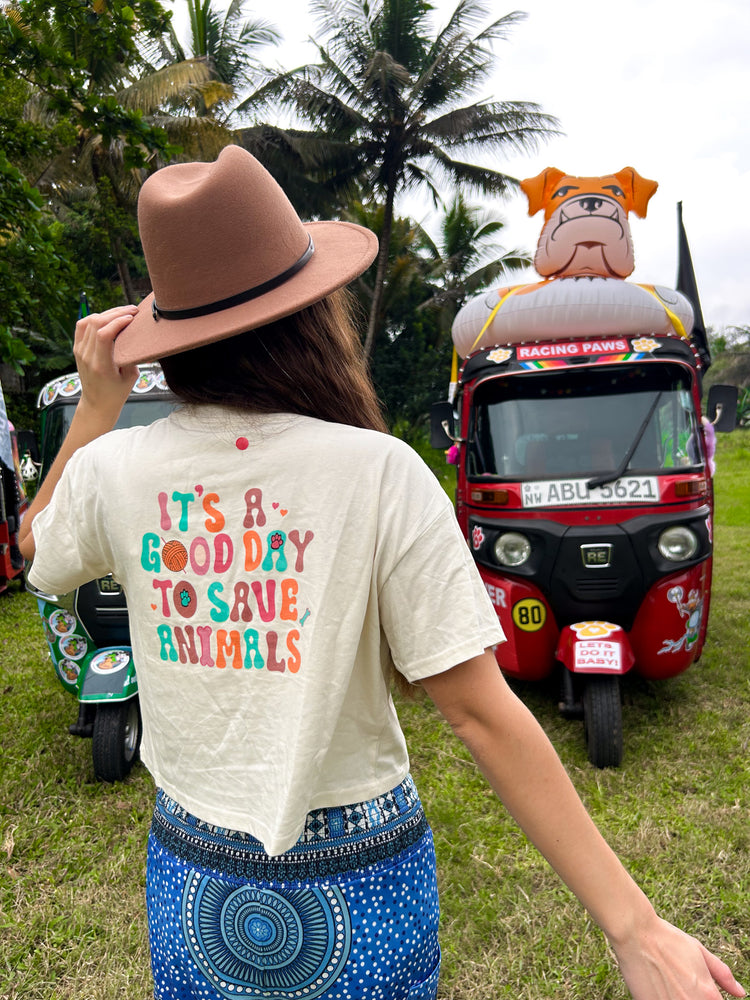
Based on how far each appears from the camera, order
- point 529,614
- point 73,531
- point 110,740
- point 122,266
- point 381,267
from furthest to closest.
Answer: point 381,267
point 122,266
point 529,614
point 110,740
point 73,531

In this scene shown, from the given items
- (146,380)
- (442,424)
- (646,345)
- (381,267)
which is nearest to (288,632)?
(146,380)

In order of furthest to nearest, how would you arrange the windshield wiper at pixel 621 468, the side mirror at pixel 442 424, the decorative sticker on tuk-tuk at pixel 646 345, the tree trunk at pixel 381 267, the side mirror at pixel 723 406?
the tree trunk at pixel 381 267 < the side mirror at pixel 442 424 < the side mirror at pixel 723 406 < the decorative sticker on tuk-tuk at pixel 646 345 < the windshield wiper at pixel 621 468

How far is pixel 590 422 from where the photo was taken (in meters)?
4.67

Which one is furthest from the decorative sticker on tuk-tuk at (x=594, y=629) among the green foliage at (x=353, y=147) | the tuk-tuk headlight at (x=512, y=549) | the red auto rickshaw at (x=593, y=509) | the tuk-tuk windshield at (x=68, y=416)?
the green foliage at (x=353, y=147)

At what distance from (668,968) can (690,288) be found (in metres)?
5.47

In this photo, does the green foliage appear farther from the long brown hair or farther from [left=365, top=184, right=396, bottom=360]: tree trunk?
the long brown hair

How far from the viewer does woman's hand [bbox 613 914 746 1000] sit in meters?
0.95

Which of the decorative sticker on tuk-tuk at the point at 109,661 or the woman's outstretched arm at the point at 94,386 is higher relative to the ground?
the woman's outstretched arm at the point at 94,386

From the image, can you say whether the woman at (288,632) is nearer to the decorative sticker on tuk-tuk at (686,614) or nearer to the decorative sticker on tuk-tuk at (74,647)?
the decorative sticker on tuk-tuk at (74,647)

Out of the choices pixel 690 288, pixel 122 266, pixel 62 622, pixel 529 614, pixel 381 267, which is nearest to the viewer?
pixel 62 622

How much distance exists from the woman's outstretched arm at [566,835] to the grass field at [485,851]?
1969 mm

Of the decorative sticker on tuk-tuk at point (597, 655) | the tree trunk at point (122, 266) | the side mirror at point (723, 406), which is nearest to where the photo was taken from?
the decorative sticker on tuk-tuk at point (597, 655)

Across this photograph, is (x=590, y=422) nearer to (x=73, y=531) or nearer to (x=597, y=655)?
(x=597, y=655)

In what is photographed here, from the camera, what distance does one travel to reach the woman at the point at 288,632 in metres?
1.02
